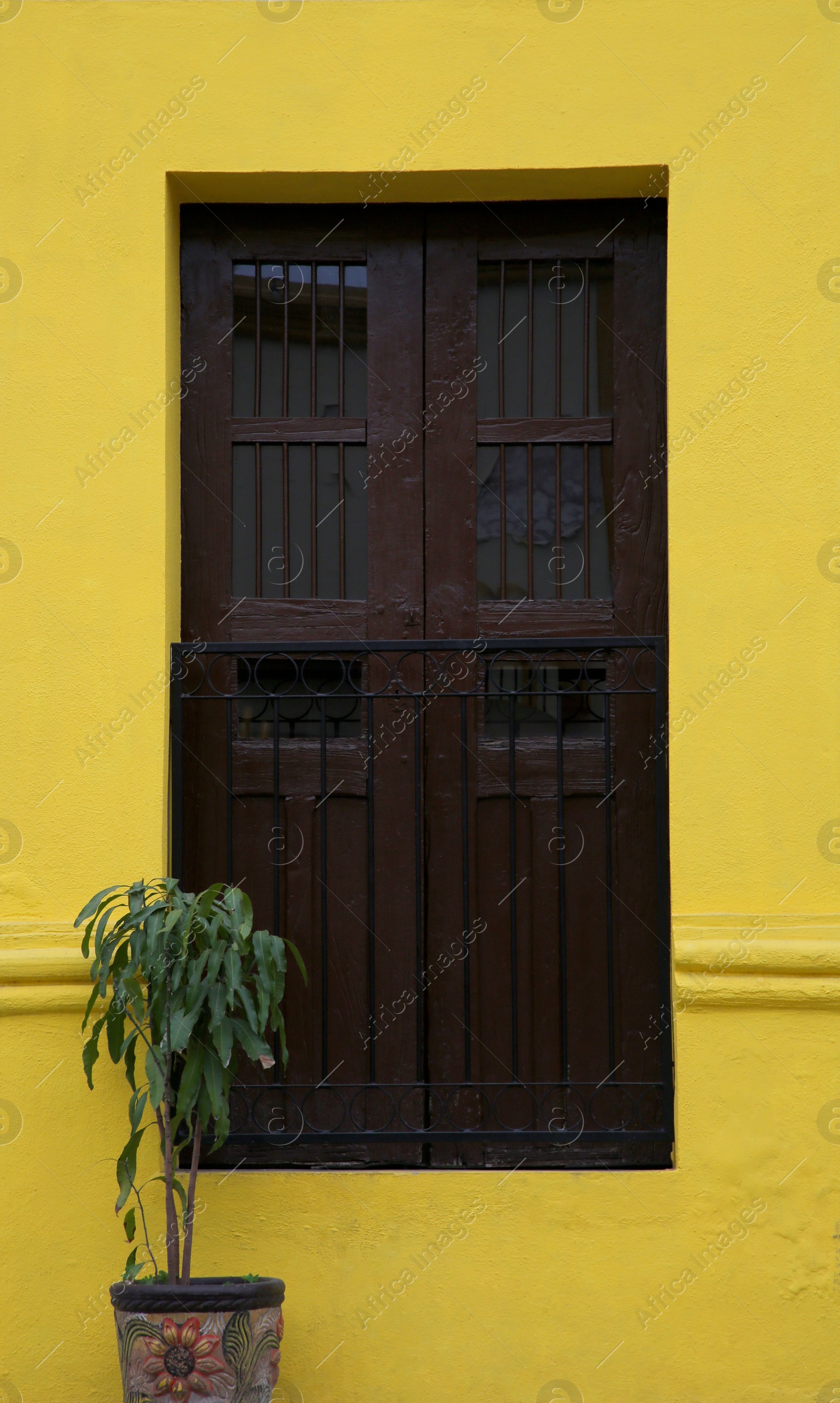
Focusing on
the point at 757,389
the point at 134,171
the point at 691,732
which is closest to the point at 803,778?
the point at 691,732

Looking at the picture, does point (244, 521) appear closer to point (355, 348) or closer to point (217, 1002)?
point (355, 348)

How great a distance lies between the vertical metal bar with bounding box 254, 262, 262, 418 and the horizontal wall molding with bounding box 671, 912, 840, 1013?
8.06 feet

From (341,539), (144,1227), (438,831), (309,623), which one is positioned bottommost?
(144,1227)

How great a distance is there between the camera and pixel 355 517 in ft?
16.3

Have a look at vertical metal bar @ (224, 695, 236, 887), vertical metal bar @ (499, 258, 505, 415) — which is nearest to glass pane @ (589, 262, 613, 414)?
vertical metal bar @ (499, 258, 505, 415)

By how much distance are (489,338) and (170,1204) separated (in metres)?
3.21

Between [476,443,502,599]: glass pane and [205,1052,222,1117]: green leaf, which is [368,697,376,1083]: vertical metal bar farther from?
[205,1052,222,1117]: green leaf

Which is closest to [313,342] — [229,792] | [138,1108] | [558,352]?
[558,352]

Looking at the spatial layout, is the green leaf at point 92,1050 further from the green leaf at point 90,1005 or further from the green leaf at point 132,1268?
the green leaf at point 132,1268

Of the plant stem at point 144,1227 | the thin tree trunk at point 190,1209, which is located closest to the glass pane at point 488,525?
the thin tree trunk at point 190,1209

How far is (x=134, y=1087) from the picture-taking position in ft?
14.0

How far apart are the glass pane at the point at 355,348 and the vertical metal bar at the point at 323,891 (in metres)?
1.14

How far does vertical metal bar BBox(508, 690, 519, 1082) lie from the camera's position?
4648mm

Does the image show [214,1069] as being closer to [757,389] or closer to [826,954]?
[826,954]
